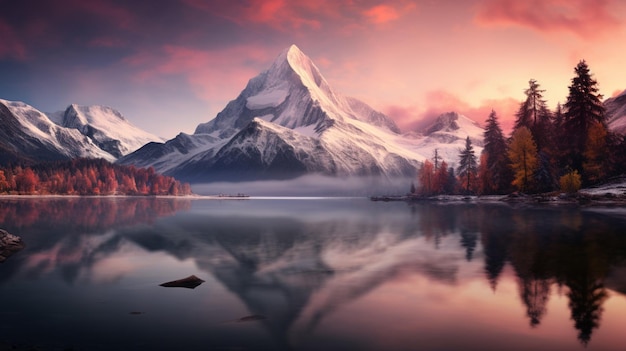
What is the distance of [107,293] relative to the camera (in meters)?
25.7

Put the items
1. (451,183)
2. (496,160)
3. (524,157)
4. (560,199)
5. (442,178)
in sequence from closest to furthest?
(560,199), (524,157), (496,160), (451,183), (442,178)

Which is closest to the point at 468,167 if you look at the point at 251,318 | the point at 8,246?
the point at 8,246

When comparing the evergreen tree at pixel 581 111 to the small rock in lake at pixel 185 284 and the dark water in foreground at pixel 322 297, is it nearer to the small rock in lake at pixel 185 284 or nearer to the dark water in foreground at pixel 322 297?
the dark water in foreground at pixel 322 297

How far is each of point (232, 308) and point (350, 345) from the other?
7897mm

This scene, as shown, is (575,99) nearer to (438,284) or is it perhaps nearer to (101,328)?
(438,284)

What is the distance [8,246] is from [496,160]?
5342 inches

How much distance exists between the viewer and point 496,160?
141 meters

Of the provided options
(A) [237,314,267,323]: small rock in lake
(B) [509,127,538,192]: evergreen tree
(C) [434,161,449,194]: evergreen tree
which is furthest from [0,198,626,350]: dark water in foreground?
(C) [434,161,449,194]: evergreen tree

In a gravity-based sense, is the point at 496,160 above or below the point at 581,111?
below

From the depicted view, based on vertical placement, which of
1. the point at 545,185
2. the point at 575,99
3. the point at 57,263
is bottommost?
the point at 57,263

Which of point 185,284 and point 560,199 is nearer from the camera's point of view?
point 185,284

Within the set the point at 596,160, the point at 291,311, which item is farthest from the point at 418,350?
the point at 596,160

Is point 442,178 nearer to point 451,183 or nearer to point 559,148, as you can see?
point 451,183

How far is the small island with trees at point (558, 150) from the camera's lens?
107000 millimetres
